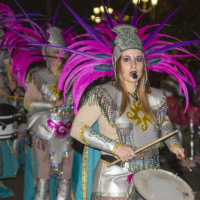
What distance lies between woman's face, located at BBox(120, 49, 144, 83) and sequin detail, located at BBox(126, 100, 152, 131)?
188 millimetres

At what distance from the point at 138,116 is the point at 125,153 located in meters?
0.37

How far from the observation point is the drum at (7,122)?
5.23 metres

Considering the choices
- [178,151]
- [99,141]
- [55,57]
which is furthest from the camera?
[55,57]

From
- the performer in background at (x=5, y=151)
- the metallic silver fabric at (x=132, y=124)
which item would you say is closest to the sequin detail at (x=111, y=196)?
the metallic silver fabric at (x=132, y=124)

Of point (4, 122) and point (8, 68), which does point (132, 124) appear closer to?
point (4, 122)

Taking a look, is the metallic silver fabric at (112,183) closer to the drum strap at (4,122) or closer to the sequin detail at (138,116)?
the sequin detail at (138,116)

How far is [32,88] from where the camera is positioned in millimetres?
4867

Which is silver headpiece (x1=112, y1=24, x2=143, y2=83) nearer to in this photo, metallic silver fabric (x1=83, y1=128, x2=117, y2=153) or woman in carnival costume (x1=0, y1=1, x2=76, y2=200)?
metallic silver fabric (x1=83, y1=128, x2=117, y2=153)

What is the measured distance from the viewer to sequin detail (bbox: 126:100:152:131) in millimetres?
3201

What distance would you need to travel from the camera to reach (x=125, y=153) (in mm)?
2957

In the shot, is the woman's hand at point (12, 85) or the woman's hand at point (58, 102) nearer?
the woman's hand at point (58, 102)

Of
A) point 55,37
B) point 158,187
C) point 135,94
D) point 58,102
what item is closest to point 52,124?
point 58,102

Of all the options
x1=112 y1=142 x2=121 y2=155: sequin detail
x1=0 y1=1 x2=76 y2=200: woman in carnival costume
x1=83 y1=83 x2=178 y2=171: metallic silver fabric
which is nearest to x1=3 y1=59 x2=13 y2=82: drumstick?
x1=0 y1=1 x2=76 y2=200: woman in carnival costume

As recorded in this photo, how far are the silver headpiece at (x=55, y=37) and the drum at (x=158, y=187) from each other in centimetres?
223
